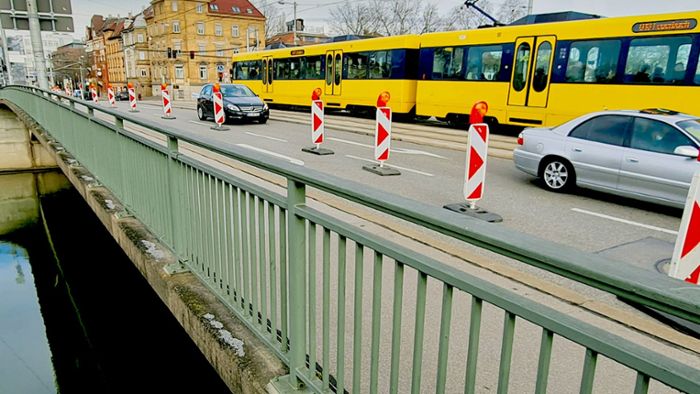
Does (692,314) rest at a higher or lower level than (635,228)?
higher

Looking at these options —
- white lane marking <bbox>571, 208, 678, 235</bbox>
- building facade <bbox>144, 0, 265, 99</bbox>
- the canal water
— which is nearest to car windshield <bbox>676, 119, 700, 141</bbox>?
white lane marking <bbox>571, 208, 678, 235</bbox>

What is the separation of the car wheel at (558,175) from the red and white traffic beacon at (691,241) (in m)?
4.10

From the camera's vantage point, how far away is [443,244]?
5168 millimetres

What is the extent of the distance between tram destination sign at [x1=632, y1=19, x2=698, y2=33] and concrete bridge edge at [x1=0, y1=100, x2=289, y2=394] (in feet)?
38.9

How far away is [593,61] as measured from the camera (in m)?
12.4

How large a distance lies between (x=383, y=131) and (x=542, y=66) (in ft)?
23.1

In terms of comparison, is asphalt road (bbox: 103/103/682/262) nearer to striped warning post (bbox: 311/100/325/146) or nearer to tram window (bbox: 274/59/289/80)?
striped warning post (bbox: 311/100/325/146)

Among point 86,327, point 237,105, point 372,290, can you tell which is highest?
point 237,105

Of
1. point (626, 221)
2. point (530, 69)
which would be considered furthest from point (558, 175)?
point (530, 69)

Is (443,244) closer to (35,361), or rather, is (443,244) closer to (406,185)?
(406,185)

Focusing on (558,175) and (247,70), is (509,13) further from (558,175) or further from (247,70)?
(558,175)

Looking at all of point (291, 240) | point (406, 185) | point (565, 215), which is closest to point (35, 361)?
point (406, 185)

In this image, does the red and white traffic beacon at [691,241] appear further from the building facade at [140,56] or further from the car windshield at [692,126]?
the building facade at [140,56]

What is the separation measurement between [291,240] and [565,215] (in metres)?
5.47
